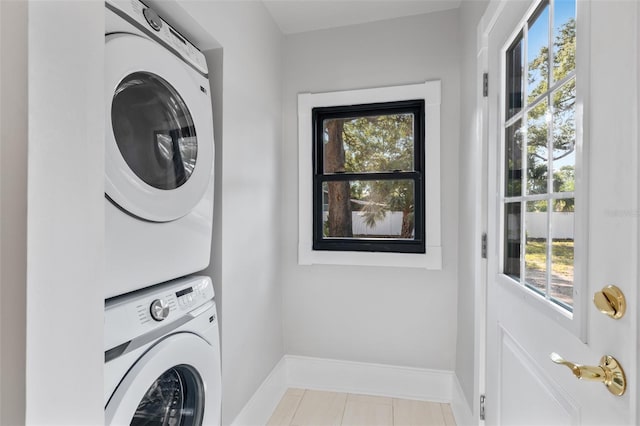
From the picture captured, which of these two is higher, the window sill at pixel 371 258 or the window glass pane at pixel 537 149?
the window glass pane at pixel 537 149

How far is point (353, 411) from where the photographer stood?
1979mm

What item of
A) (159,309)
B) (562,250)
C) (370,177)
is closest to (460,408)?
(562,250)

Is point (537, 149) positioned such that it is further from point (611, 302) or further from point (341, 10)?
point (341, 10)

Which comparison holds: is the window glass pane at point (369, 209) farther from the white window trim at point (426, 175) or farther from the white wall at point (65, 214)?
the white wall at point (65, 214)

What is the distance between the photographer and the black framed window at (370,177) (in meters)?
2.20

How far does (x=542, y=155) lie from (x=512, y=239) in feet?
1.31

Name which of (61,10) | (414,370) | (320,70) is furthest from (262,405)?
(320,70)

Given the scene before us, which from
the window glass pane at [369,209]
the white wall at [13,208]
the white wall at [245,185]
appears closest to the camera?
the white wall at [13,208]

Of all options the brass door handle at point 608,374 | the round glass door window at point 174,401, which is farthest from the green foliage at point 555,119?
the round glass door window at point 174,401

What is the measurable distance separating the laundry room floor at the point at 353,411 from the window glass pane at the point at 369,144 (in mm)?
1569

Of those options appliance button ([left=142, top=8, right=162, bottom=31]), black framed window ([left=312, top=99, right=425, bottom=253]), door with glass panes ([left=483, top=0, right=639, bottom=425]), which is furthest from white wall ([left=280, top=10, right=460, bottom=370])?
appliance button ([left=142, top=8, right=162, bottom=31])

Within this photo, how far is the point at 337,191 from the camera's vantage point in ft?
7.71

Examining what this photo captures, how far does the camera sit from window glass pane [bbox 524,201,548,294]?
100 cm

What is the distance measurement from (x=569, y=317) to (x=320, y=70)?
6.83 ft
